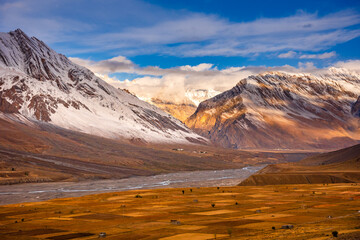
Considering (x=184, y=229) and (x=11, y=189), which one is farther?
(x=11, y=189)

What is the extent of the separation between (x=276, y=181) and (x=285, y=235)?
111752 millimetres

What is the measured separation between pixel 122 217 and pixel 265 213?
797 inches

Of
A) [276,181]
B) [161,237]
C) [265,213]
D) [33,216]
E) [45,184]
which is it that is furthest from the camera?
[45,184]

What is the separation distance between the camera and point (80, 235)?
176 feet

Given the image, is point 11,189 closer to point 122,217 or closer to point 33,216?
point 33,216

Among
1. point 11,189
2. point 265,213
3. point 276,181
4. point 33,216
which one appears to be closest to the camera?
point 265,213

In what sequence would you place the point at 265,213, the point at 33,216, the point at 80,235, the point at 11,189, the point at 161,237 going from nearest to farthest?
the point at 161,237
the point at 80,235
the point at 265,213
the point at 33,216
the point at 11,189

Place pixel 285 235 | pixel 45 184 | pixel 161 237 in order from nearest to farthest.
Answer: pixel 285 235
pixel 161 237
pixel 45 184

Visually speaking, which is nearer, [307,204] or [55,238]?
[55,238]

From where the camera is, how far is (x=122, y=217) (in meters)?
69.4

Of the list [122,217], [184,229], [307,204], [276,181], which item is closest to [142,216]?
[122,217]

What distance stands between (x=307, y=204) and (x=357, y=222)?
26.2 m

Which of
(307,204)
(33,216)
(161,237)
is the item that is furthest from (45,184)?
(161,237)

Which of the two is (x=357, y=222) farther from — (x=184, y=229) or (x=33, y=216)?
(x=33, y=216)
